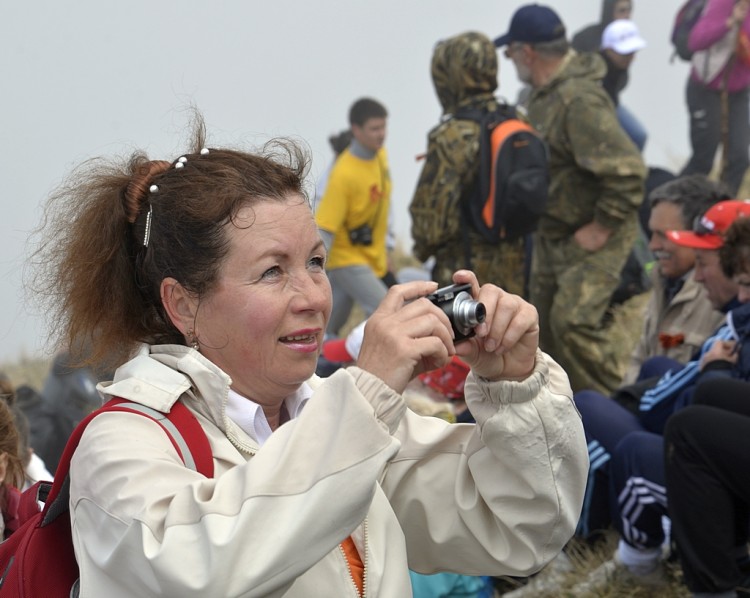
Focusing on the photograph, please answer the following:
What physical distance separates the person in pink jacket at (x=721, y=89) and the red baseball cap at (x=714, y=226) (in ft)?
9.98

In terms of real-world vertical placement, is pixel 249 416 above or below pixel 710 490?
above

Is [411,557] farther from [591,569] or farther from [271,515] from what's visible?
[591,569]

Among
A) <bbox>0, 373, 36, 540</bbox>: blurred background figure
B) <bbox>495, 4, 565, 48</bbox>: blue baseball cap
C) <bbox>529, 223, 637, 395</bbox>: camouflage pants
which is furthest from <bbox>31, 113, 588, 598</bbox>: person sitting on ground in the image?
<bbox>495, 4, 565, 48</bbox>: blue baseball cap

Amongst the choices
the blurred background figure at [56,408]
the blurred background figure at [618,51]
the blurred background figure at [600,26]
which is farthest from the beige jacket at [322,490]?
the blurred background figure at [600,26]

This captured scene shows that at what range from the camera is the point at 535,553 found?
2113mm

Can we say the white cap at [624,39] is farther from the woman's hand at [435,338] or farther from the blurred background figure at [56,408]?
the woman's hand at [435,338]

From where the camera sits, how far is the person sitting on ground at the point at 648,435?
3.86 m

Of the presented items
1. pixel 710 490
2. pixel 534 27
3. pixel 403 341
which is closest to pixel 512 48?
pixel 534 27

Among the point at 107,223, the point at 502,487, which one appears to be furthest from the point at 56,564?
the point at 502,487

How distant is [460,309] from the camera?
1866 mm

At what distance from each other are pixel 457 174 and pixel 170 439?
12.2ft

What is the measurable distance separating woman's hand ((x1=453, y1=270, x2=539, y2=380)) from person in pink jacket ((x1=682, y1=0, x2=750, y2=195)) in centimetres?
583

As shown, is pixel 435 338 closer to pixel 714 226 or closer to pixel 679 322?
pixel 714 226

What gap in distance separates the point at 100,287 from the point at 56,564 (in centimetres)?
52
